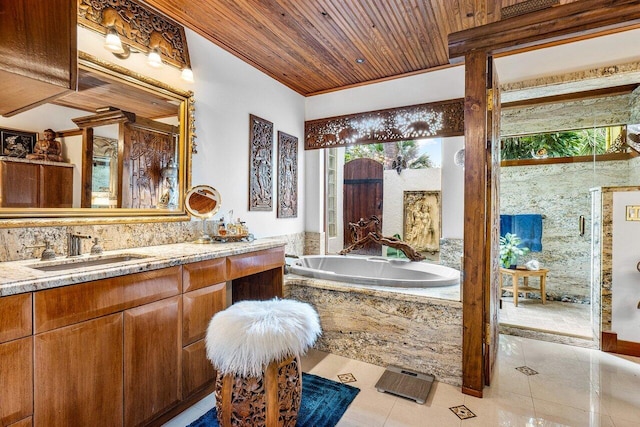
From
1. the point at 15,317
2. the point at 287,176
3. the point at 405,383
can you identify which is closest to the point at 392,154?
the point at 287,176

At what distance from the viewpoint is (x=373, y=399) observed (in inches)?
81.1

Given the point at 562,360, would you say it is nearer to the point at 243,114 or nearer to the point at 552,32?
the point at 552,32

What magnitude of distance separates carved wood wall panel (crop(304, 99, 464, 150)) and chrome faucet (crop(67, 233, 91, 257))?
2.94 m

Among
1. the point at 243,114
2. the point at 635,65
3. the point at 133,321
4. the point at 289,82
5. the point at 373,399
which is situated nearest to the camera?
the point at 133,321

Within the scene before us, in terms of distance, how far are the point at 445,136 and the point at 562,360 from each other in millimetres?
2357

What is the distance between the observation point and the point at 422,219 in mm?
5719

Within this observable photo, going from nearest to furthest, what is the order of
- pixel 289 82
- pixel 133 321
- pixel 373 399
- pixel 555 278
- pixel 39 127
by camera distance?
pixel 133 321
pixel 39 127
pixel 373 399
pixel 289 82
pixel 555 278

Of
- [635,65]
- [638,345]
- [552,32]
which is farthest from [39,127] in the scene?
[638,345]

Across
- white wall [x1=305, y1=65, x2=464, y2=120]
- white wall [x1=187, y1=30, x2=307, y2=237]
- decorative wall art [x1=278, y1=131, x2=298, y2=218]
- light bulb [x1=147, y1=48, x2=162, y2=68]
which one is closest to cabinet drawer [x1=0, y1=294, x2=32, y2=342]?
white wall [x1=187, y1=30, x2=307, y2=237]

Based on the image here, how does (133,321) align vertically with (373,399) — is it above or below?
above

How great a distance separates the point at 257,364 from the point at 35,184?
1615 mm

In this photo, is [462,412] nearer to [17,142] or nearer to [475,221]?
[475,221]

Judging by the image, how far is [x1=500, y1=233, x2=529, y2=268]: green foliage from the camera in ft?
13.6

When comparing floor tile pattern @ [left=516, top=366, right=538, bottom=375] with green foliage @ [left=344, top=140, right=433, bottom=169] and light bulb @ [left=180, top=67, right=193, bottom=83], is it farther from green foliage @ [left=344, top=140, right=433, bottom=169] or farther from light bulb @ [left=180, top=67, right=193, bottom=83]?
green foliage @ [left=344, top=140, right=433, bottom=169]
